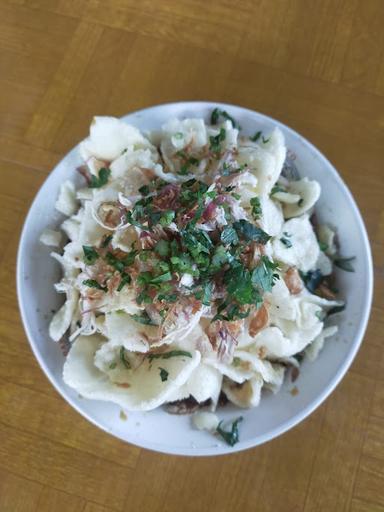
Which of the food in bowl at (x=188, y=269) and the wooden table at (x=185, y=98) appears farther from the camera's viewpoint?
the wooden table at (x=185, y=98)

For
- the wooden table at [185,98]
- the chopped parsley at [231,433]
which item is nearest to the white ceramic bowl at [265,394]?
the chopped parsley at [231,433]

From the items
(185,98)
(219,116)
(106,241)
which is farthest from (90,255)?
(185,98)

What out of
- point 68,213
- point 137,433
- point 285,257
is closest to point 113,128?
point 68,213

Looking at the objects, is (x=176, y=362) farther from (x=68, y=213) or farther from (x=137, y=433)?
(x=68, y=213)

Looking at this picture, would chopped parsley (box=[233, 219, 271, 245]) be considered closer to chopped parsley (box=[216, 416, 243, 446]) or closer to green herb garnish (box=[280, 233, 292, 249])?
green herb garnish (box=[280, 233, 292, 249])

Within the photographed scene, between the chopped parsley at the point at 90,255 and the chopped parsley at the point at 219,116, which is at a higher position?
the chopped parsley at the point at 219,116

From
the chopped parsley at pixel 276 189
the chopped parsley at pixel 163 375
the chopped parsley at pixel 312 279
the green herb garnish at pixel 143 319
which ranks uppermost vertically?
the chopped parsley at pixel 276 189

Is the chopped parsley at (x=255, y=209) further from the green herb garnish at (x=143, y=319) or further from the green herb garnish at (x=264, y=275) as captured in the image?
the green herb garnish at (x=143, y=319)
